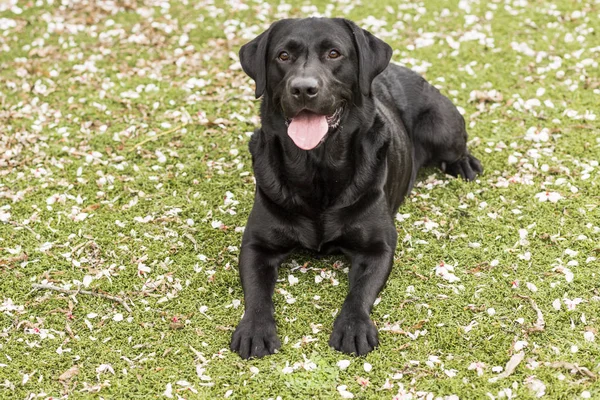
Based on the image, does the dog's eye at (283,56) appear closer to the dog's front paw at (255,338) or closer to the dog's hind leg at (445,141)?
the dog's front paw at (255,338)

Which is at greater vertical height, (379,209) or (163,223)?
(379,209)

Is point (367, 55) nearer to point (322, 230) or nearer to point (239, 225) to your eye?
point (322, 230)

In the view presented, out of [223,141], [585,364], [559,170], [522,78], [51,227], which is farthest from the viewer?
[522,78]

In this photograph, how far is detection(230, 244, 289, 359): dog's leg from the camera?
378cm

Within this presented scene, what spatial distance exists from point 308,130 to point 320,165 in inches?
11.2

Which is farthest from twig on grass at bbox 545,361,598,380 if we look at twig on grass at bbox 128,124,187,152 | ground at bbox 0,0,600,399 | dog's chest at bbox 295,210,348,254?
twig on grass at bbox 128,124,187,152

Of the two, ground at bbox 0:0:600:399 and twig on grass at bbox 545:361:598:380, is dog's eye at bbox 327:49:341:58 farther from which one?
twig on grass at bbox 545:361:598:380

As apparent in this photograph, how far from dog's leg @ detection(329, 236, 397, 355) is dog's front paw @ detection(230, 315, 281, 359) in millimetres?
321

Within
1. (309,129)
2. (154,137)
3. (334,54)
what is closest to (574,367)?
(309,129)

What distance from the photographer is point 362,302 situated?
13.0 ft

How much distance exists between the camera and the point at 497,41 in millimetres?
7629

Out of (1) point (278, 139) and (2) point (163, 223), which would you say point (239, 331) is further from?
(2) point (163, 223)

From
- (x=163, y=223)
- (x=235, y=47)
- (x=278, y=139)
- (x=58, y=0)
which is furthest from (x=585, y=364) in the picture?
(x=58, y=0)

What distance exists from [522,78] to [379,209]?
328 centimetres
